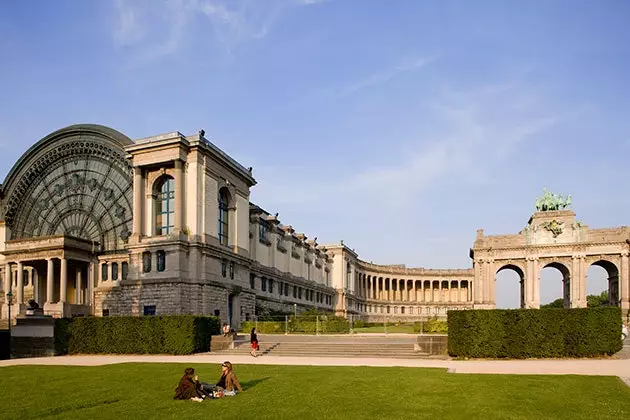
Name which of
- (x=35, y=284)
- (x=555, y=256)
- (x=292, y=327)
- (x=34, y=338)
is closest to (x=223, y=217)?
(x=292, y=327)

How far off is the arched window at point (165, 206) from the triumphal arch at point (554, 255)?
65.8 metres

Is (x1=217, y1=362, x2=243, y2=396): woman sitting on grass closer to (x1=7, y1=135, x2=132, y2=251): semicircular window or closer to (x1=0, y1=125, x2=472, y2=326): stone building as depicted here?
(x1=0, y1=125, x2=472, y2=326): stone building

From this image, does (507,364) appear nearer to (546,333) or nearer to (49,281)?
(546,333)

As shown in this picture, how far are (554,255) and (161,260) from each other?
74855 millimetres

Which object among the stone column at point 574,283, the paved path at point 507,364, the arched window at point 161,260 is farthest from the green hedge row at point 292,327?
the stone column at point 574,283

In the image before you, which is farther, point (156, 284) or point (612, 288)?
point (612, 288)

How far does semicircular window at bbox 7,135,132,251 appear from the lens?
65.9m

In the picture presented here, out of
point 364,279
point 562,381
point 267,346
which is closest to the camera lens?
point 562,381

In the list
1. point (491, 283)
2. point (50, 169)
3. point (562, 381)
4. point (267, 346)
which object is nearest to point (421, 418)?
point (562, 381)

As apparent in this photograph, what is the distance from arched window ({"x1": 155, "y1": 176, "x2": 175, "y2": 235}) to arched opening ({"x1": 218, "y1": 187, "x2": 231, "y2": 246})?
573 cm

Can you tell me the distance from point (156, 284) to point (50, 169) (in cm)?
2842

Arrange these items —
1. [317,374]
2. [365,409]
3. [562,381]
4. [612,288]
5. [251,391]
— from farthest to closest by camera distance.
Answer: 1. [612,288]
2. [317,374]
3. [562,381]
4. [251,391]
5. [365,409]

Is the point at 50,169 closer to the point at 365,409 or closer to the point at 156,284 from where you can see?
the point at 156,284

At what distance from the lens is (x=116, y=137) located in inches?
2591
